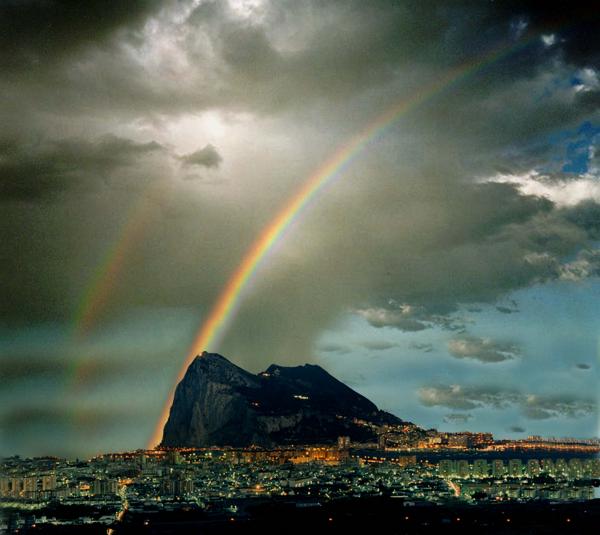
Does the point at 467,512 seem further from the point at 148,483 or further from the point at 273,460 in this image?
the point at 273,460

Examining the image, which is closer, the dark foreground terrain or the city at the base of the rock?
the dark foreground terrain

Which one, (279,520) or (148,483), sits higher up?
(148,483)

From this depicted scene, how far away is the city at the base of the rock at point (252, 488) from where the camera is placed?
98375 mm

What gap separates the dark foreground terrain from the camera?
82.0 m

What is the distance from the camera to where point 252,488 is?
461 ft

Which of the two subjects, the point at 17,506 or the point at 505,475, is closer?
the point at 17,506

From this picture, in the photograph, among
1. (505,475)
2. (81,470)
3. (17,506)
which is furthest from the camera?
(81,470)

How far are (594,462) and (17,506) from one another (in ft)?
344

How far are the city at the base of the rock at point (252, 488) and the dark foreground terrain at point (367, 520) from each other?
347mm

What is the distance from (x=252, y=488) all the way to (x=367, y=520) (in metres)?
54.5

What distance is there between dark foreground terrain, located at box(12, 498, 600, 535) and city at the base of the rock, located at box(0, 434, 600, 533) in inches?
13.7

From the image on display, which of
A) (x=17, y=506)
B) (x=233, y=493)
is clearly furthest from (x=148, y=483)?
(x=17, y=506)

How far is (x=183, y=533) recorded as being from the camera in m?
80.4

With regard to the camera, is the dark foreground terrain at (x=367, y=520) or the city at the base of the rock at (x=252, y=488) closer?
the dark foreground terrain at (x=367, y=520)
